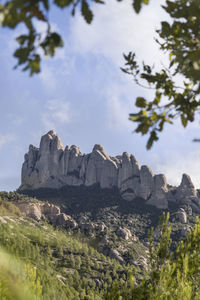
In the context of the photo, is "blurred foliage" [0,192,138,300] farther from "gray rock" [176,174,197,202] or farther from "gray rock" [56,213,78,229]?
"gray rock" [176,174,197,202]

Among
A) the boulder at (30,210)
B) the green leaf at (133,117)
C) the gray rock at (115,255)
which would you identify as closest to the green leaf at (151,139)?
the green leaf at (133,117)


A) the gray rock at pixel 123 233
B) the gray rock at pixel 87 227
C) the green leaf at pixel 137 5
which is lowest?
the gray rock at pixel 123 233

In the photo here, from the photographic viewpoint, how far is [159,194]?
122 metres

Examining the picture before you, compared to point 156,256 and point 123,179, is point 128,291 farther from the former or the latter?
point 123,179

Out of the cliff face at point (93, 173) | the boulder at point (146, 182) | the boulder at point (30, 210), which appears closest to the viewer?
the boulder at point (30, 210)

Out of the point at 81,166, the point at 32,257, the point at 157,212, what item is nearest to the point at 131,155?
the point at 81,166

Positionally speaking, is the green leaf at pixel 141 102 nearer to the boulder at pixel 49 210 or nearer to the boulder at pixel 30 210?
the boulder at pixel 30 210

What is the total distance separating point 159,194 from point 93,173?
115 feet

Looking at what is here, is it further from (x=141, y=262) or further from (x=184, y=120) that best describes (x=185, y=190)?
(x=184, y=120)

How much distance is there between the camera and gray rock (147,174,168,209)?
120 meters

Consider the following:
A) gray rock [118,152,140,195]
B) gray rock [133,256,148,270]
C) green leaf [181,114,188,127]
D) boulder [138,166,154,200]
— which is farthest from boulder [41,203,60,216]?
green leaf [181,114,188,127]

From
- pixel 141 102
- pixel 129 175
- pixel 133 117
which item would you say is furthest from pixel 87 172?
pixel 133 117

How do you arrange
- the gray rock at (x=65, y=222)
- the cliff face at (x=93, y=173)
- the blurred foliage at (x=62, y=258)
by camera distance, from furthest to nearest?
the cliff face at (x=93, y=173), the gray rock at (x=65, y=222), the blurred foliage at (x=62, y=258)

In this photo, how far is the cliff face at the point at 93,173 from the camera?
411 feet
